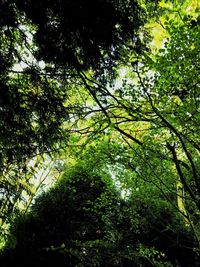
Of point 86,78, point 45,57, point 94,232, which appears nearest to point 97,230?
point 94,232

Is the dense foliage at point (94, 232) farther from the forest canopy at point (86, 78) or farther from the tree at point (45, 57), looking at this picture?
the tree at point (45, 57)

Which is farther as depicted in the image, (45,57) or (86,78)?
(86,78)

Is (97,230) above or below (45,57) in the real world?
above

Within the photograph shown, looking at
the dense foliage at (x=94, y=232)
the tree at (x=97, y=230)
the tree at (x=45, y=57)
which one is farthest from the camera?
the dense foliage at (x=94, y=232)

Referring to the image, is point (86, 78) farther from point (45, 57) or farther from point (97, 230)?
point (97, 230)

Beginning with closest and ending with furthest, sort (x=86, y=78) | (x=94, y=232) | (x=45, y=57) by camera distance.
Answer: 1. (x=45, y=57)
2. (x=86, y=78)
3. (x=94, y=232)

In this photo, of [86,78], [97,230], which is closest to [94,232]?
[97,230]

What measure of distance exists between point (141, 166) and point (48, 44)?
5.57 metres

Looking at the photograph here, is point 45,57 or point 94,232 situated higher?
point 94,232

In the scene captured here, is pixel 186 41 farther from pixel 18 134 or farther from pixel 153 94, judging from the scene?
pixel 18 134

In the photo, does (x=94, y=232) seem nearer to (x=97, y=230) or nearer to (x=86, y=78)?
(x=97, y=230)

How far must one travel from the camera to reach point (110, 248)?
35.6 ft

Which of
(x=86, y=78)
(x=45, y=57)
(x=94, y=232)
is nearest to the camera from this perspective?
(x=45, y=57)

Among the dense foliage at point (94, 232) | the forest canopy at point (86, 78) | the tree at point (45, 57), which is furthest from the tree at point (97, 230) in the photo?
the tree at point (45, 57)
